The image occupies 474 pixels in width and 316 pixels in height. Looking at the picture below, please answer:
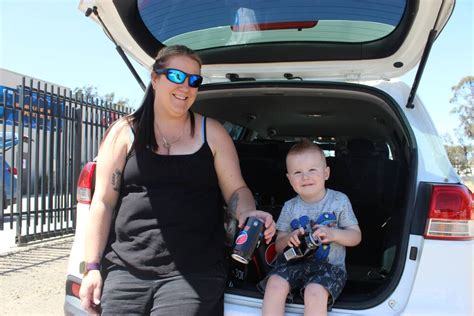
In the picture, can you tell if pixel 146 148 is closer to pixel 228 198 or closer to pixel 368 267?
pixel 228 198

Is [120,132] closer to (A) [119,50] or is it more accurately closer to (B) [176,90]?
(B) [176,90]

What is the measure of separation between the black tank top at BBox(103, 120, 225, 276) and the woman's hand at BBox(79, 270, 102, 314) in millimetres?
108

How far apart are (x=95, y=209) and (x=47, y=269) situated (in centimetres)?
347

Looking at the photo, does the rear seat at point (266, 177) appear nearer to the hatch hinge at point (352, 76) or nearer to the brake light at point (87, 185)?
the hatch hinge at point (352, 76)

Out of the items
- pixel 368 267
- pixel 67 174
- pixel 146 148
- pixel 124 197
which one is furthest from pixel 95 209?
pixel 67 174

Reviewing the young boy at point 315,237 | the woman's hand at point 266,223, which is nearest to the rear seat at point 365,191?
the young boy at point 315,237

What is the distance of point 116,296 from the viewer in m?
1.97

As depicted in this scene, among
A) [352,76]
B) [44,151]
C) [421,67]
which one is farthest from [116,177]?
[44,151]

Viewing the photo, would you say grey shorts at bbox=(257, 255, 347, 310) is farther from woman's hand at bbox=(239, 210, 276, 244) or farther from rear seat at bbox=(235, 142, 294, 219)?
rear seat at bbox=(235, 142, 294, 219)

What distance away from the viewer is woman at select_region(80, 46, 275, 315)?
6.48 ft

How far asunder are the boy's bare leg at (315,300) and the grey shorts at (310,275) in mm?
30

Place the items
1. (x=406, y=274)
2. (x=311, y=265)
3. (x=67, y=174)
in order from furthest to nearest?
(x=67, y=174)
(x=311, y=265)
(x=406, y=274)

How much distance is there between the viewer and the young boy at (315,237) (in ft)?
6.27

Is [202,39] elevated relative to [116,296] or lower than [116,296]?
elevated
